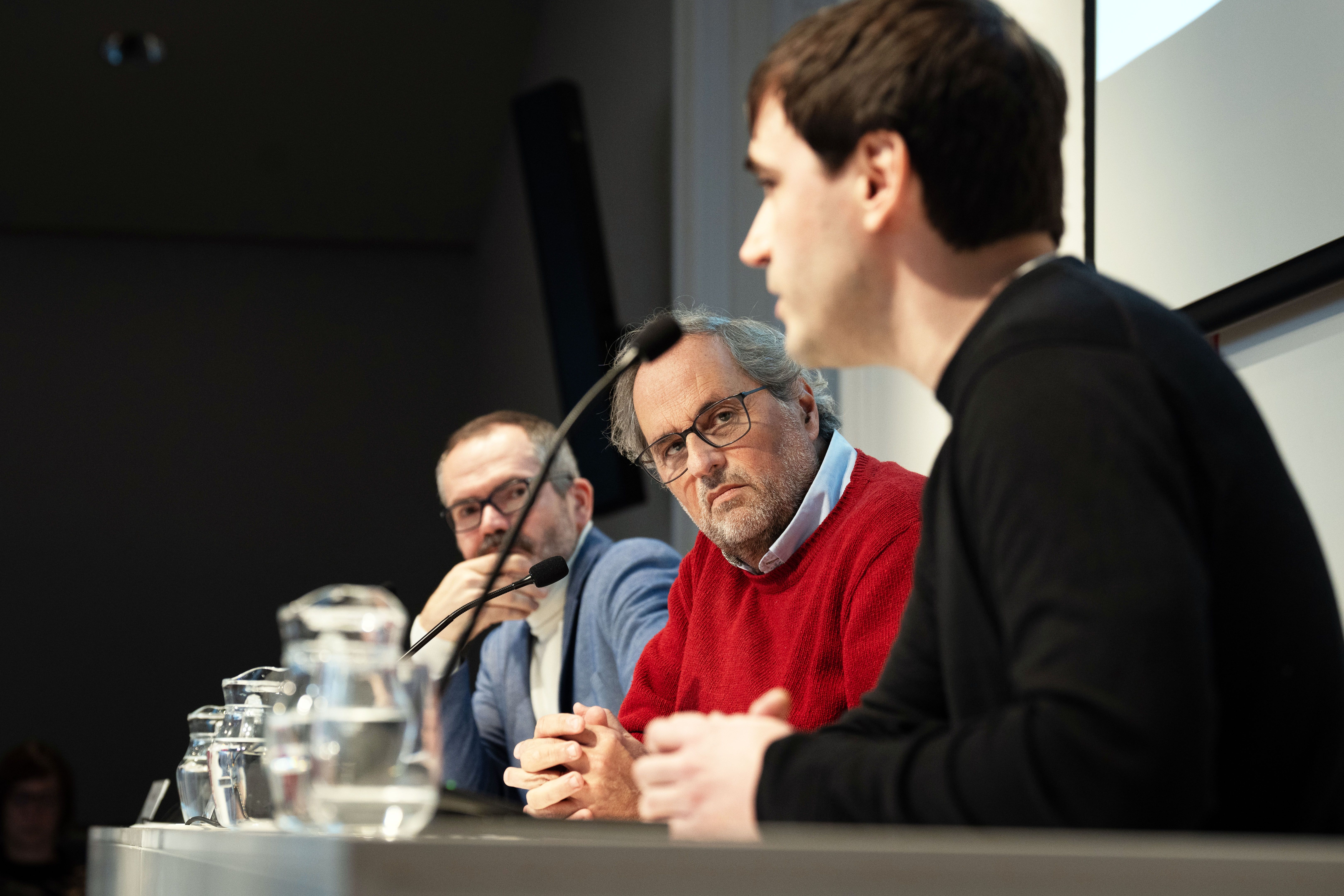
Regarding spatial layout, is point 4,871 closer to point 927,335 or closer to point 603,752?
point 603,752

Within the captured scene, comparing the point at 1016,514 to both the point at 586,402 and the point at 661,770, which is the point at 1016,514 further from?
the point at 586,402

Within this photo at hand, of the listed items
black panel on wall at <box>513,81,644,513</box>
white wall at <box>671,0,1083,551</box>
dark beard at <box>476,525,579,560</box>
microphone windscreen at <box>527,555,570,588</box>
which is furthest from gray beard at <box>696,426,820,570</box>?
black panel on wall at <box>513,81,644,513</box>

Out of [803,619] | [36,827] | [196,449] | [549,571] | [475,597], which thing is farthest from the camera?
[196,449]

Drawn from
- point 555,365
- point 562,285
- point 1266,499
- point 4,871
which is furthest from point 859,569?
point 4,871

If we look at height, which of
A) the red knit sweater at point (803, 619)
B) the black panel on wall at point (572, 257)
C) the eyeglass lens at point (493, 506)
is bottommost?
the red knit sweater at point (803, 619)

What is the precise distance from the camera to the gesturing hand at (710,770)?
0.75 m

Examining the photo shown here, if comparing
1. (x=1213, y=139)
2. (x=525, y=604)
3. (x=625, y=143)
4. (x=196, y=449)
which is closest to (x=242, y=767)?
(x=525, y=604)

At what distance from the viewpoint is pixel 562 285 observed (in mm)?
3836

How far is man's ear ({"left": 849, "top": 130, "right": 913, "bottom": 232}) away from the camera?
84 cm

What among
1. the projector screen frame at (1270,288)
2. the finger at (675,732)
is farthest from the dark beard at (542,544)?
the finger at (675,732)

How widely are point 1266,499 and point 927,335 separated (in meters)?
0.24

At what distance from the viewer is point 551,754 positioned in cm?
139

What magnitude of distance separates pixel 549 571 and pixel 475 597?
1.69 ft

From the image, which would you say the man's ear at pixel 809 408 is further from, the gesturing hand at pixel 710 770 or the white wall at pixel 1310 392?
the gesturing hand at pixel 710 770
